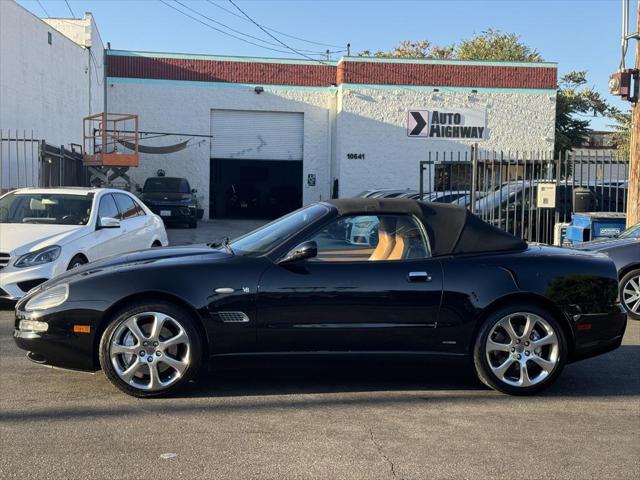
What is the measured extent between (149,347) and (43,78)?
18.1 m

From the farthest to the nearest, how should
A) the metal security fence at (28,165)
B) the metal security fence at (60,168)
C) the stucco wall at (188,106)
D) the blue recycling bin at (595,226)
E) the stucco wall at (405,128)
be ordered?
the stucco wall at (188,106), the stucco wall at (405,128), the metal security fence at (28,165), the metal security fence at (60,168), the blue recycling bin at (595,226)

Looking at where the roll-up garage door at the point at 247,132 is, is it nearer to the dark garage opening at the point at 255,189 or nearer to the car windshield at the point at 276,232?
the dark garage opening at the point at 255,189

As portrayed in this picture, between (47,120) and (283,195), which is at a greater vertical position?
(47,120)

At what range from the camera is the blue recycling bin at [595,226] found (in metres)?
12.2

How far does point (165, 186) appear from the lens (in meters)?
25.1

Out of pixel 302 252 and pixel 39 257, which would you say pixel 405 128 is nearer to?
pixel 39 257

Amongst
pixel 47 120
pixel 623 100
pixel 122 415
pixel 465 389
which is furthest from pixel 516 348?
pixel 47 120

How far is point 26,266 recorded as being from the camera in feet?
28.1

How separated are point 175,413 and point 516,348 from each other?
2.62 m

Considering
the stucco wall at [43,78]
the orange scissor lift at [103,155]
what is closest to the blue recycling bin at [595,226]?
the stucco wall at [43,78]

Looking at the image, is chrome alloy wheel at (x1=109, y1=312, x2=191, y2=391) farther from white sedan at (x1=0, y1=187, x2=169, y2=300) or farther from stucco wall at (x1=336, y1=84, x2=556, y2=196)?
stucco wall at (x1=336, y1=84, x2=556, y2=196)

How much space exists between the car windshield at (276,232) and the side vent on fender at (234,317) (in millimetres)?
497

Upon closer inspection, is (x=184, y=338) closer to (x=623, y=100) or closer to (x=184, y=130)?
(x=623, y=100)

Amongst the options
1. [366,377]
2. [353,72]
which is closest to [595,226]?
[366,377]
